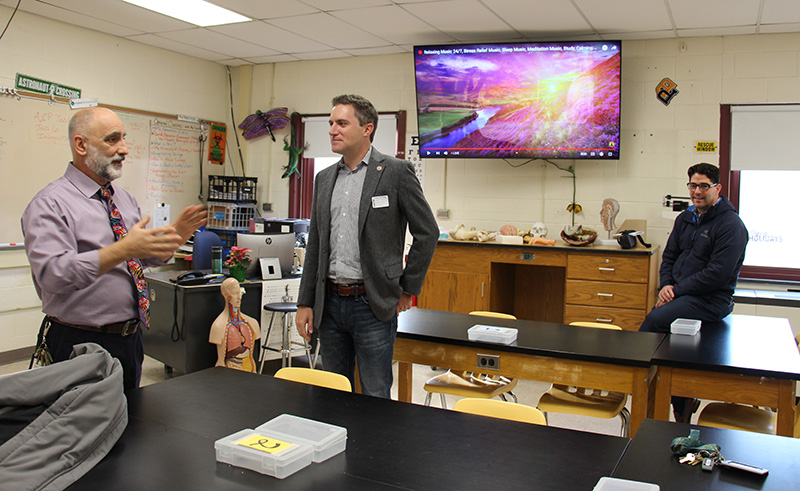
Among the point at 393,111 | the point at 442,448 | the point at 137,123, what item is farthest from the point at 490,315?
the point at 137,123

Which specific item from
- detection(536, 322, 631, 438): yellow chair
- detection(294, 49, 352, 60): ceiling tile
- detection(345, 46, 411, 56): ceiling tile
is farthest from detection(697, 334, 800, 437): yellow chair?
detection(294, 49, 352, 60): ceiling tile

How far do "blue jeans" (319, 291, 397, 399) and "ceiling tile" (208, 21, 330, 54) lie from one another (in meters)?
3.54

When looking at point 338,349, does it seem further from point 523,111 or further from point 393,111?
point 393,111

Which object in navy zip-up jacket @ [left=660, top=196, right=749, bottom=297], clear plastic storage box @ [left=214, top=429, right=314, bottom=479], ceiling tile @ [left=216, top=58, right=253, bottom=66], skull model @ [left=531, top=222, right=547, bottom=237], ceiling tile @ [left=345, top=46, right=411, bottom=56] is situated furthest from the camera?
ceiling tile @ [left=216, top=58, right=253, bottom=66]

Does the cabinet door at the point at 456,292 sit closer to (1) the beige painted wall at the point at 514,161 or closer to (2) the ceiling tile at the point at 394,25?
(1) the beige painted wall at the point at 514,161

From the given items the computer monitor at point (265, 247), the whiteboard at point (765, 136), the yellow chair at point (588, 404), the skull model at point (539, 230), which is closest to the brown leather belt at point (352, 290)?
the yellow chair at point (588, 404)

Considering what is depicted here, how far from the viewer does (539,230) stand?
218 inches

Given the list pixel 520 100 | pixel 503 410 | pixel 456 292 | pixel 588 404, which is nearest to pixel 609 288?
pixel 456 292

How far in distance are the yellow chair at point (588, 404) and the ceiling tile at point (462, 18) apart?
113 inches

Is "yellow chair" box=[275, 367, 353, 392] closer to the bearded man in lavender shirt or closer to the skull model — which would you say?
the bearded man in lavender shirt

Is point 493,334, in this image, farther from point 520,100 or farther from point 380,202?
point 520,100

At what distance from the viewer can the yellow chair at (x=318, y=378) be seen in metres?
2.31

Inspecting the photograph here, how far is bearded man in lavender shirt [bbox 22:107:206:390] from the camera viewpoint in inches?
79.4

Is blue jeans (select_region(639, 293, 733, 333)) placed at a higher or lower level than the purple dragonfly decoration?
lower
